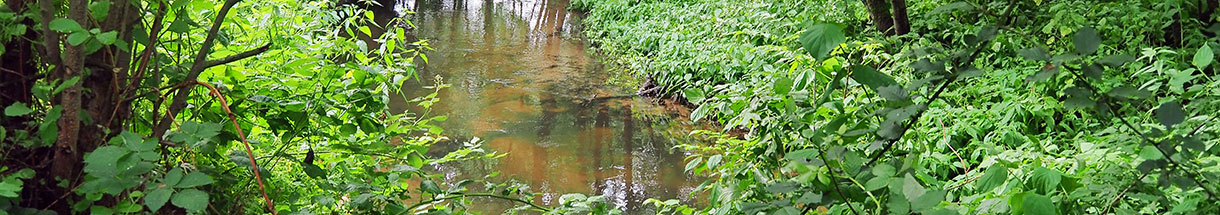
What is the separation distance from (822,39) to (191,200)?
88cm

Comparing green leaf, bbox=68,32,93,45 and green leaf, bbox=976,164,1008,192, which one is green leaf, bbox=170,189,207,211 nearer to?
green leaf, bbox=68,32,93,45

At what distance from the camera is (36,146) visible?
1371mm

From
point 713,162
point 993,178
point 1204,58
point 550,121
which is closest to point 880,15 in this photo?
point 550,121

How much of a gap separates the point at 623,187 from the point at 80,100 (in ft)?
12.8

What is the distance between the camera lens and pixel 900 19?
519cm

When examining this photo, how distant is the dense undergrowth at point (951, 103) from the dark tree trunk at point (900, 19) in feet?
0.25

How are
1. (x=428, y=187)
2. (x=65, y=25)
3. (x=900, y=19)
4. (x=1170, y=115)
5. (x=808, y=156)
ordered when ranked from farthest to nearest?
(x=900, y=19)
(x=428, y=187)
(x=808, y=156)
(x=65, y=25)
(x=1170, y=115)

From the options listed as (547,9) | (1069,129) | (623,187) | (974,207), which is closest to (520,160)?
(623,187)

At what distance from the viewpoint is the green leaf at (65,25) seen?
1220 millimetres

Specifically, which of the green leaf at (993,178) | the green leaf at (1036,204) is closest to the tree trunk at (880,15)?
the green leaf at (993,178)

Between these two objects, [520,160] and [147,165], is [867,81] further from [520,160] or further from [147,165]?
[520,160]

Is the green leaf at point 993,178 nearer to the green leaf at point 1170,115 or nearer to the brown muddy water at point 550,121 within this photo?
the green leaf at point 1170,115

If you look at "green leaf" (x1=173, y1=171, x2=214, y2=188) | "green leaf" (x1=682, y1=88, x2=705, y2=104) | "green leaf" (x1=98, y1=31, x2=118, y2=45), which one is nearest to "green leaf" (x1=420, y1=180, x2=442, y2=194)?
"green leaf" (x1=682, y1=88, x2=705, y2=104)

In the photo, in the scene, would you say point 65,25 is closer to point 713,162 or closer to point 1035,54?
point 1035,54
